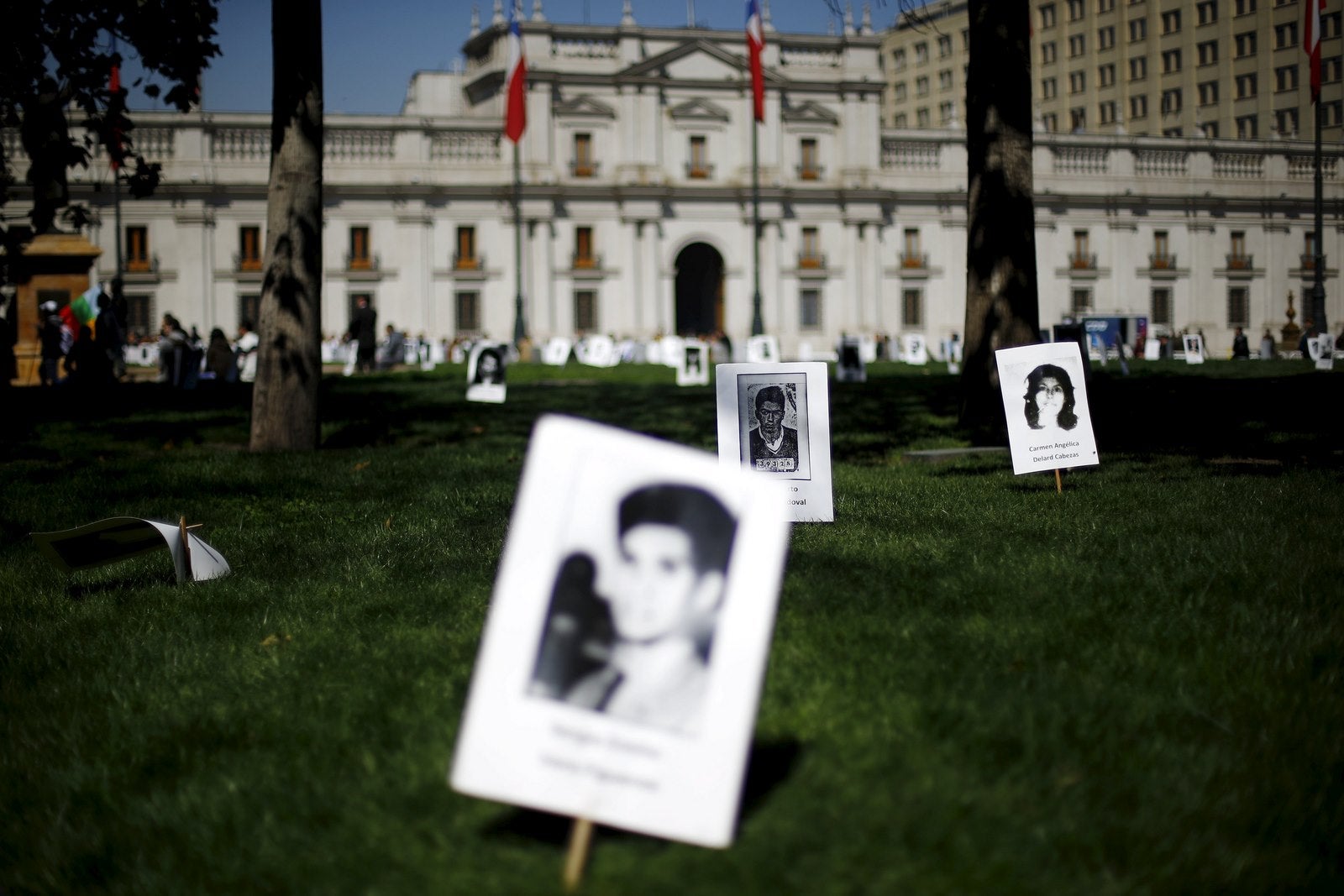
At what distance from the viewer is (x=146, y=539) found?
5.23m

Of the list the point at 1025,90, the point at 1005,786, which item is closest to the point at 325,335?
the point at 1025,90

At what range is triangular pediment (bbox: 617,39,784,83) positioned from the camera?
57.9 meters

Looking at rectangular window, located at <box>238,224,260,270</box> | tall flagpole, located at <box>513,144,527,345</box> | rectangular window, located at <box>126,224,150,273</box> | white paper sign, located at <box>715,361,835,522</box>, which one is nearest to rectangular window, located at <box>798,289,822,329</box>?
tall flagpole, located at <box>513,144,527,345</box>

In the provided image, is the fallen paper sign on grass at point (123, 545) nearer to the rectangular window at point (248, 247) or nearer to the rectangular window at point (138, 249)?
the rectangular window at point (248, 247)

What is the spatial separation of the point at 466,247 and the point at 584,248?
5.48 metres

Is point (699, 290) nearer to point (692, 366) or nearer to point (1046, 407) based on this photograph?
point (692, 366)

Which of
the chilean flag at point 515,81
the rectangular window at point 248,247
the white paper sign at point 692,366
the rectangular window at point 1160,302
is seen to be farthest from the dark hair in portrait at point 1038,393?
→ the rectangular window at point 1160,302

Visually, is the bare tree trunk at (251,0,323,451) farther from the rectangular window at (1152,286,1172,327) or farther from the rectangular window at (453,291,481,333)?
the rectangular window at (1152,286,1172,327)

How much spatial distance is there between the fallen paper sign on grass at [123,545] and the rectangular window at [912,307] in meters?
58.4

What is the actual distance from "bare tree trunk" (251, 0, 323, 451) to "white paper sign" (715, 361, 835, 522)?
15.6 ft

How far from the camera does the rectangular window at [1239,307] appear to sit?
Answer: 68062mm

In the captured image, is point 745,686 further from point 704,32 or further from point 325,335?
point 704,32

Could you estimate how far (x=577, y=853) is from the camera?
7.63ft

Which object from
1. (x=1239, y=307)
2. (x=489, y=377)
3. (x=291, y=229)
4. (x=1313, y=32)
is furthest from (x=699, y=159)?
(x=291, y=229)
